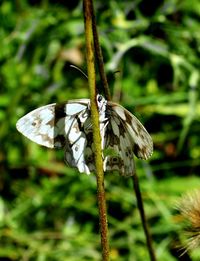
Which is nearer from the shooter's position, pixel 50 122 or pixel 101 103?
pixel 101 103

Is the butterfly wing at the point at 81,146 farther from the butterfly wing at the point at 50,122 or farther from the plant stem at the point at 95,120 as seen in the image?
the plant stem at the point at 95,120

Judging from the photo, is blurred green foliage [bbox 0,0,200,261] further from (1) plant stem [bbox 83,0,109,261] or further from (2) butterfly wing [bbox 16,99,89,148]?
(1) plant stem [bbox 83,0,109,261]

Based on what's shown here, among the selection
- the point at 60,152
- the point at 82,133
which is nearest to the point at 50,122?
the point at 82,133

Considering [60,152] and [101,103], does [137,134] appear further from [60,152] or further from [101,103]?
[60,152]

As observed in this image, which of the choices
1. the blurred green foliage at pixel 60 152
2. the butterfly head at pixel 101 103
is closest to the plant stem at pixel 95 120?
the butterfly head at pixel 101 103

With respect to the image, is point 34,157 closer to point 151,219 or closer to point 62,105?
point 151,219

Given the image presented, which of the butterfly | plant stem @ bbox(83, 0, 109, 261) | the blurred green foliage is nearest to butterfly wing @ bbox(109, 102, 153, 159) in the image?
the butterfly
